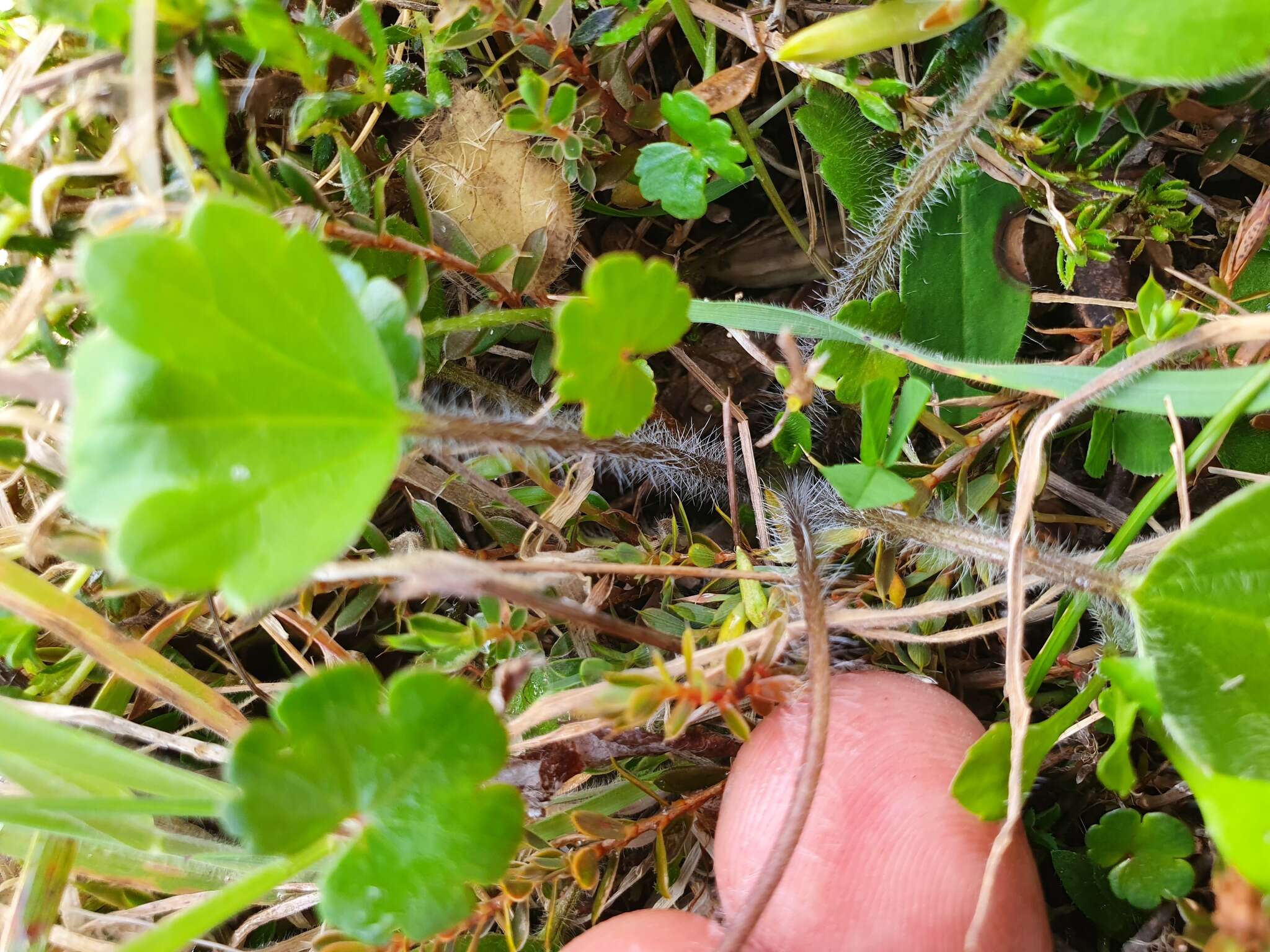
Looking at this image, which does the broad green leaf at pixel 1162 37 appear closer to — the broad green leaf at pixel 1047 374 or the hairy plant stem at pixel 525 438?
the broad green leaf at pixel 1047 374

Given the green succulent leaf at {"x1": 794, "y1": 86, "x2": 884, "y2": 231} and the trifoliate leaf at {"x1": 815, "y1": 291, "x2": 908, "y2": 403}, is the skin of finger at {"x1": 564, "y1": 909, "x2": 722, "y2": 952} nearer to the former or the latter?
the trifoliate leaf at {"x1": 815, "y1": 291, "x2": 908, "y2": 403}

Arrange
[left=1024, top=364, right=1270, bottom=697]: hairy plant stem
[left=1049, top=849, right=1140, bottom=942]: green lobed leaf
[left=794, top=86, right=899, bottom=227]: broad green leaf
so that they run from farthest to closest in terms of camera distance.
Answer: [left=794, top=86, right=899, bottom=227]: broad green leaf, [left=1049, top=849, right=1140, bottom=942]: green lobed leaf, [left=1024, top=364, right=1270, bottom=697]: hairy plant stem

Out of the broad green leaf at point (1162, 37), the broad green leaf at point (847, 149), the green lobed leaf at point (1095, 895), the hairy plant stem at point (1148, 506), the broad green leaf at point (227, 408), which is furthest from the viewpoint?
the broad green leaf at point (847, 149)

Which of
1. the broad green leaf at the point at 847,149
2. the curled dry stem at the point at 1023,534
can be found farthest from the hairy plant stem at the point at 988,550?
the broad green leaf at the point at 847,149

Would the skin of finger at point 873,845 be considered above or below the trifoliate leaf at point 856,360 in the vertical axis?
below

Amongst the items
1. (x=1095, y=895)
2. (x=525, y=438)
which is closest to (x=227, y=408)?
(x=525, y=438)

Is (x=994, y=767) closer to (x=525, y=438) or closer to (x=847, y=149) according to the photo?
(x=525, y=438)

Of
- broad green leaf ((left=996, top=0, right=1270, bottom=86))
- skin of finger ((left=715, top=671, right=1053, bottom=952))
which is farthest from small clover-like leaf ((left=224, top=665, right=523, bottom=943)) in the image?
broad green leaf ((left=996, top=0, right=1270, bottom=86))
